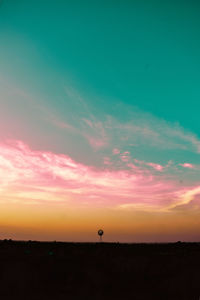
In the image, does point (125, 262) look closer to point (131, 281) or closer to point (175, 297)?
point (131, 281)

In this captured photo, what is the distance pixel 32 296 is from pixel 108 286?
625cm

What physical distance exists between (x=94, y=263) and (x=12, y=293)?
542 inches

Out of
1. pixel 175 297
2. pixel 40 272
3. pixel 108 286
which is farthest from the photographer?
pixel 40 272

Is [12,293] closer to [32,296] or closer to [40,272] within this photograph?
[32,296]

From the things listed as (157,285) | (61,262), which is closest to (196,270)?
(157,285)

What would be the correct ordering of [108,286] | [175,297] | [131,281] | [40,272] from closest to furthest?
[175,297]
[108,286]
[131,281]
[40,272]

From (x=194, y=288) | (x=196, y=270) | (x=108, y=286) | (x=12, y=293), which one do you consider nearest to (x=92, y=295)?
(x=108, y=286)

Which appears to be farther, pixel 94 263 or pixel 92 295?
pixel 94 263

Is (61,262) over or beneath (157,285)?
over

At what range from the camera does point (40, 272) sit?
2819 centimetres

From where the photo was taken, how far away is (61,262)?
109 ft

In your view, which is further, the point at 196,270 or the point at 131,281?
the point at 196,270

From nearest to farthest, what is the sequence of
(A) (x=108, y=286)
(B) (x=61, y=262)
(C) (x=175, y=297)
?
(C) (x=175, y=297) < (A) (x=108, y=286) < (B) (x=61, y=262)

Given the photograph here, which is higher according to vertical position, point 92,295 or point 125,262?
point 125,262
